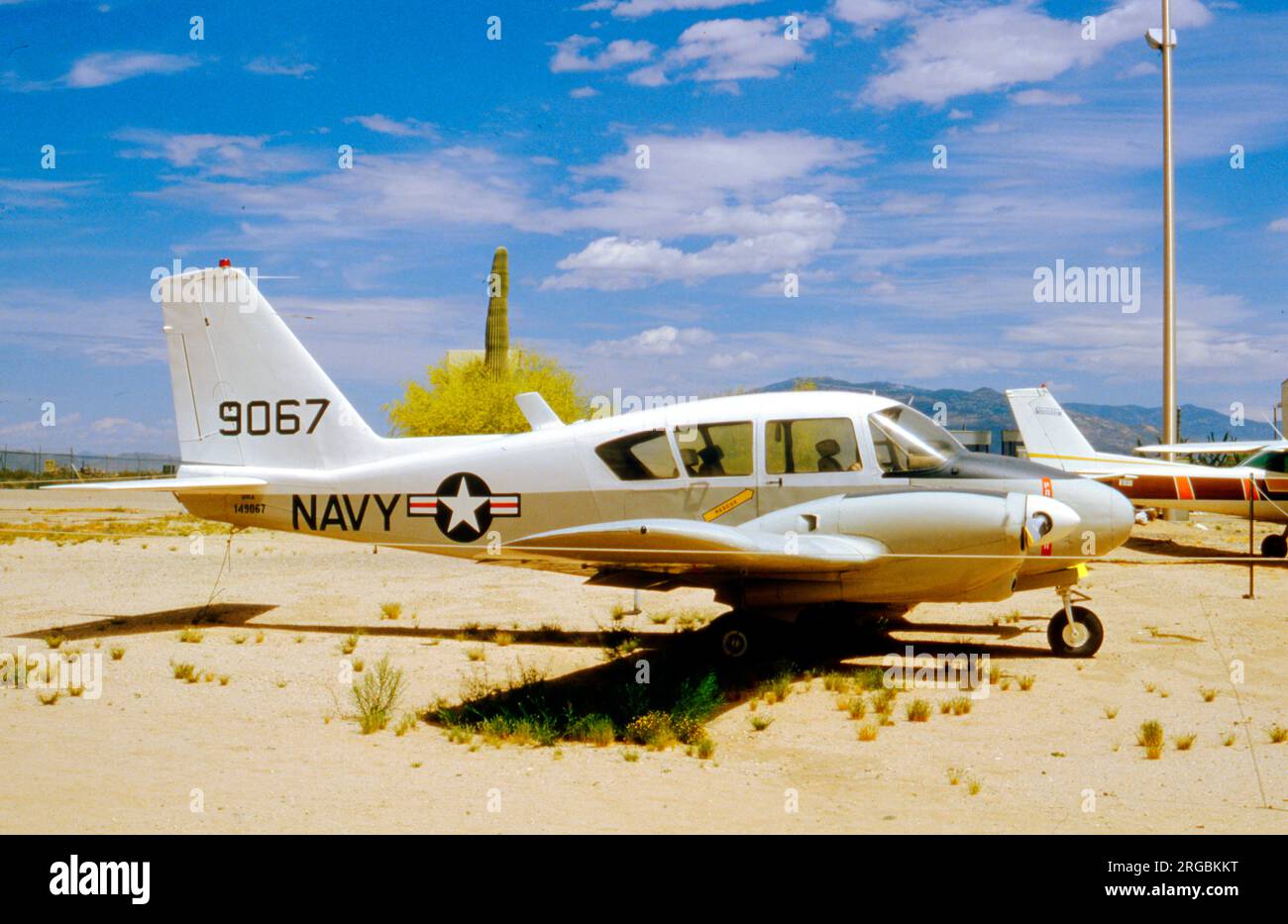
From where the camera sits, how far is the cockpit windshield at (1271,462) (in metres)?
21.9

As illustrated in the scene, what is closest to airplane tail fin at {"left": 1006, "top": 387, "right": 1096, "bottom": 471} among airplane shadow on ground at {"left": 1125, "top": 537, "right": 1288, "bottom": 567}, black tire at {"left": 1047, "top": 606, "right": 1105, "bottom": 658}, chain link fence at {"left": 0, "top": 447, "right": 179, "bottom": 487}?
airplane shadow on ground at {"left": 1125, "top": 537, "right": 1288, "bottom": 567}

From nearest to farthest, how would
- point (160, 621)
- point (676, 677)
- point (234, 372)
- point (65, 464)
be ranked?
point (676, 677)
point (234, 372)
point (160, 621)
point (65, 464)

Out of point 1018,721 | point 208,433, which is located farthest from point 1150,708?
point 208,433

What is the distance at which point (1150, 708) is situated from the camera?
8742 millimetres

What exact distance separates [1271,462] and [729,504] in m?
17.3

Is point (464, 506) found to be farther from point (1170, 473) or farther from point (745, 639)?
point (1170, 473)

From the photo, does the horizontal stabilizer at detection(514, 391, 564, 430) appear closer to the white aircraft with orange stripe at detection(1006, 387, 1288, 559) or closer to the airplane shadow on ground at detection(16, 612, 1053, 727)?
the airplane shadow on ground at detection(16, 612, 1053, 727)

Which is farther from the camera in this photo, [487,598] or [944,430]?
[487,598]

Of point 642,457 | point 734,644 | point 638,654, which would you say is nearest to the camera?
point 734,644

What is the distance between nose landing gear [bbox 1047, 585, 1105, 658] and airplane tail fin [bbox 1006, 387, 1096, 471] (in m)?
14.3

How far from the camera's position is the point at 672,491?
1062 cm

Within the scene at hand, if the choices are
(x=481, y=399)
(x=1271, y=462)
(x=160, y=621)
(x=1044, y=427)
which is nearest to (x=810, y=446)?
(x=160, y=621)

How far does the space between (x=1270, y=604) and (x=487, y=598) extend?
1128 centimetres
